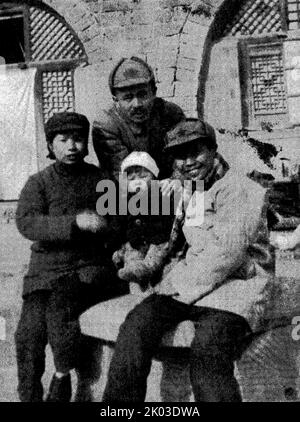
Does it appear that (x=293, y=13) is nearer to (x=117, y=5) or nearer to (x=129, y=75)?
(x=117, y=5)

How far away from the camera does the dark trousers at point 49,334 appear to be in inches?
107

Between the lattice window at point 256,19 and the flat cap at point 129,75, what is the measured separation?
11.5 ft

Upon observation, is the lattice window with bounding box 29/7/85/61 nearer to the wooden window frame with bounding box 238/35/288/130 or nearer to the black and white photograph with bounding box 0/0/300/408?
the wooden window frame with bounding box 238/35/288/130

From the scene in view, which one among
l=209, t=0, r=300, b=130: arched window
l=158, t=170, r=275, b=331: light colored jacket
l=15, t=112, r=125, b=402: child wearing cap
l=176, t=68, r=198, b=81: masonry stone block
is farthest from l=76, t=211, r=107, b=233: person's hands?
l=209, t=0, r=300, b=130: arched window

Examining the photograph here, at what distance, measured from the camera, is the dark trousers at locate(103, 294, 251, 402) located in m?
2.40

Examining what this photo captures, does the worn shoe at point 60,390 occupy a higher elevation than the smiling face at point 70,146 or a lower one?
lower

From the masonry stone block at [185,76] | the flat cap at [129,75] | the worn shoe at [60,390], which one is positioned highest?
the masonry stone block at [185,76]

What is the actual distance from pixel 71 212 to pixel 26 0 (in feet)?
15.3

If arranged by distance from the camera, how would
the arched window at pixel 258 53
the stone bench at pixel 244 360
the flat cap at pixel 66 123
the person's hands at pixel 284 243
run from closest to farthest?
the stone bench at pixel 244 360 → the flat cap at pixel 66 123 → the person's hands at pixel 284 243 → the arched window at pixel 258 53

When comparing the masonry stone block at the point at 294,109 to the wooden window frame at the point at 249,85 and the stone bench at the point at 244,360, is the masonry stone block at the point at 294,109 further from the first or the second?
the stone bench at the point at 244,360

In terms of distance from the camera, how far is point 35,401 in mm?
2719

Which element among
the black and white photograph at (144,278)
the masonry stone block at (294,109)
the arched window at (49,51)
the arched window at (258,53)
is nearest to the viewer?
the black and white photograph at (144,278)

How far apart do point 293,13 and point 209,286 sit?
185 inches

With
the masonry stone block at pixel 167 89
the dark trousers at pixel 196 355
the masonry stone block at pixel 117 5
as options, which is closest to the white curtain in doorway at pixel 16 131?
the masonry stone block at pixel 117 5
